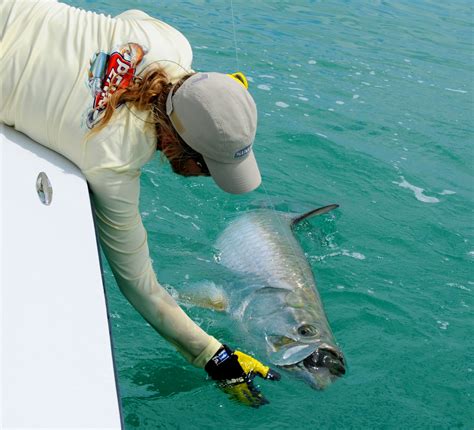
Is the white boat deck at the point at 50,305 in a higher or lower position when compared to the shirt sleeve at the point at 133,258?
higher

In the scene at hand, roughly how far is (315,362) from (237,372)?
0.47 metres

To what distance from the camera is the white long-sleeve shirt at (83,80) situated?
94.5 inches

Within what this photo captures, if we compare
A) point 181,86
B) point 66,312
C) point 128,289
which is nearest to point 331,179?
point 128,289

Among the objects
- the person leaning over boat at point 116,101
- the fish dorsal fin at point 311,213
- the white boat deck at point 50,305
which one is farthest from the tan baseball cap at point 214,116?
the fish dorsal fin at point 311,213

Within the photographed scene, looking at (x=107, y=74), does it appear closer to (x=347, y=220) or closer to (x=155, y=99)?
(x=155, y=99)

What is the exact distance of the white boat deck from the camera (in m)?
1.63

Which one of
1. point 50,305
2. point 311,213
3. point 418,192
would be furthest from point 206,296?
point 418,192

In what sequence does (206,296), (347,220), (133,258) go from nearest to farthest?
(133,258), (206,296), (347,220)

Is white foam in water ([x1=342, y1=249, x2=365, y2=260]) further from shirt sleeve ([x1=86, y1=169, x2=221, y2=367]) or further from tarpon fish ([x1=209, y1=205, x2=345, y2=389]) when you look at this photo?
shirt sleeve ([x1=86, y1=169, x2=221, y2=367])

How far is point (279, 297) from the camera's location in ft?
13.2

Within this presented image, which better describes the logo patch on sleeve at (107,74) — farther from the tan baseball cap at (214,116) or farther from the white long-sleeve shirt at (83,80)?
the tan baseball cap at (214,116)

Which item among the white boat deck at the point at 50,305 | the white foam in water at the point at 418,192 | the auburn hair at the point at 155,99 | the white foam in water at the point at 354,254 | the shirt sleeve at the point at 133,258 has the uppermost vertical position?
the auburn hair at the point at 155,99

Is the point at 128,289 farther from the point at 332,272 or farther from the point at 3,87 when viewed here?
the point at 332,272

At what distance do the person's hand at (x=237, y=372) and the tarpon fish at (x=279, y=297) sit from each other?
11.3 inches
